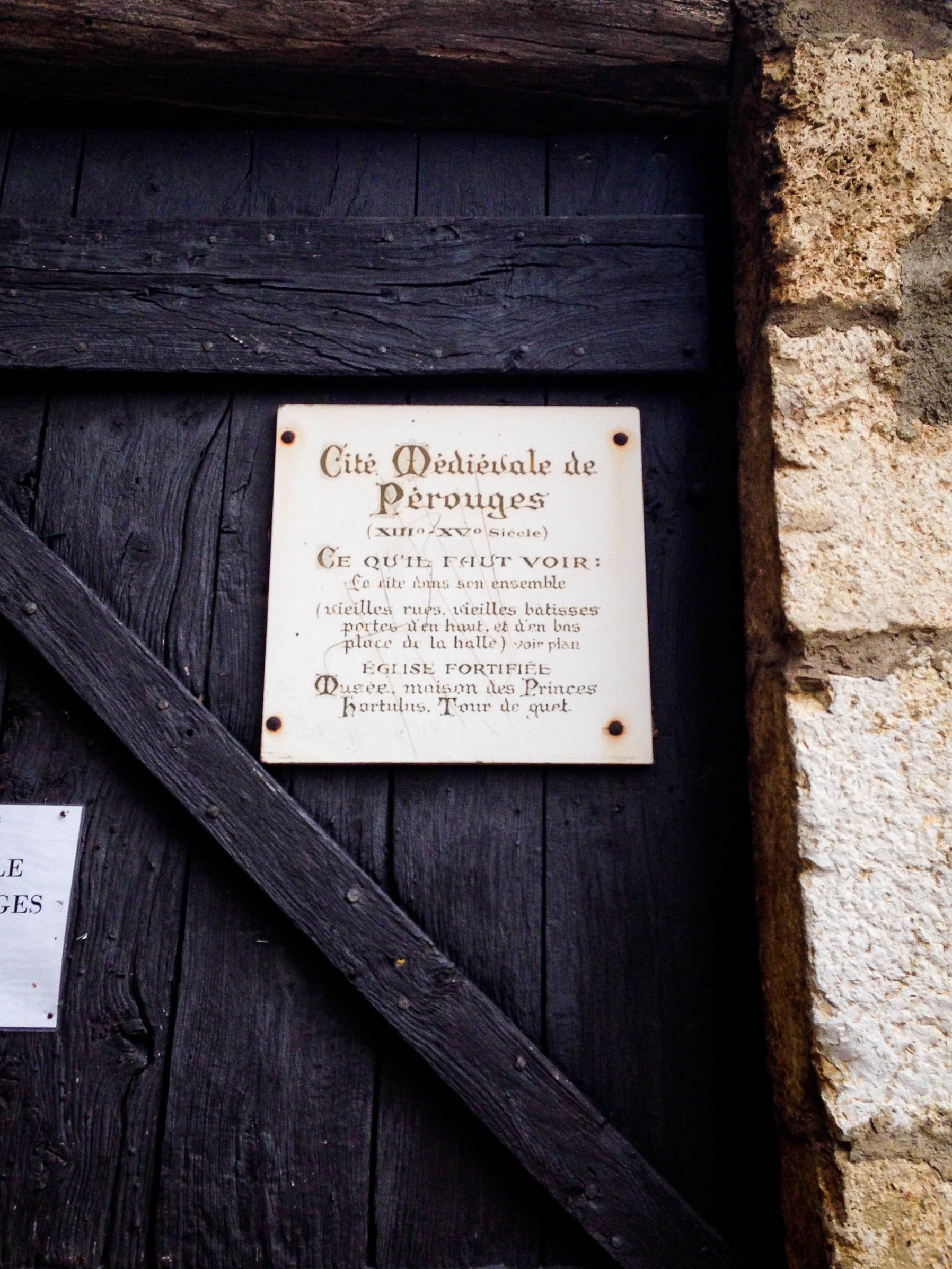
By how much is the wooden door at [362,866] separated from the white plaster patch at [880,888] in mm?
263

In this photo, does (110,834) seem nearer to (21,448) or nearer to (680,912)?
(21,448)

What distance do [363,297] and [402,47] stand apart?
365mm

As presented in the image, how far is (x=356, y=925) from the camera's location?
118cm

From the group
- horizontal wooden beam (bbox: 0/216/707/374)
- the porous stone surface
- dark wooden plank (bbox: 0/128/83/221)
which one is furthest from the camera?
dark wooden plank (bbox: 0/128/83/221)

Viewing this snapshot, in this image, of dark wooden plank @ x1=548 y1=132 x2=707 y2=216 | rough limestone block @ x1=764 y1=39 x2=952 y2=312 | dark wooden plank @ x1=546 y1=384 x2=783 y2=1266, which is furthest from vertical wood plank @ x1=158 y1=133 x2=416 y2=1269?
rough limestone block @ x1=764 y1=39 x2=952 y2=312

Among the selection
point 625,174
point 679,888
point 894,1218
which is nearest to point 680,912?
point 679,888

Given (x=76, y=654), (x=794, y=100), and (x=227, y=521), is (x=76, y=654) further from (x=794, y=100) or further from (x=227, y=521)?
(x=794, y=100)

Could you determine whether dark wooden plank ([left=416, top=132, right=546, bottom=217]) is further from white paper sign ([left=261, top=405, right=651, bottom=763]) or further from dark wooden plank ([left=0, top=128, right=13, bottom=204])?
dark wooden plank ([left=0, top=128, right=13, bottom=204])

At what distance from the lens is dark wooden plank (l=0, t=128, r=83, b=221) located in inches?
57.5

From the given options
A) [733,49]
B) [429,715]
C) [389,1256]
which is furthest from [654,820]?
[733,49]

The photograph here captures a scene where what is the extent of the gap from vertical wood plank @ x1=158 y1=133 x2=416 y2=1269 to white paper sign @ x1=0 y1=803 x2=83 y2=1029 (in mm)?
182

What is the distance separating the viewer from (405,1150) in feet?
3.80

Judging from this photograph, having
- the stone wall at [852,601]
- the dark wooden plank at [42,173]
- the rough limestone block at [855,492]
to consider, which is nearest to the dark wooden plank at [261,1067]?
the stone wall at [852,601]

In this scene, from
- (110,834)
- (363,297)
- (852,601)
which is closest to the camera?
(852,601)
